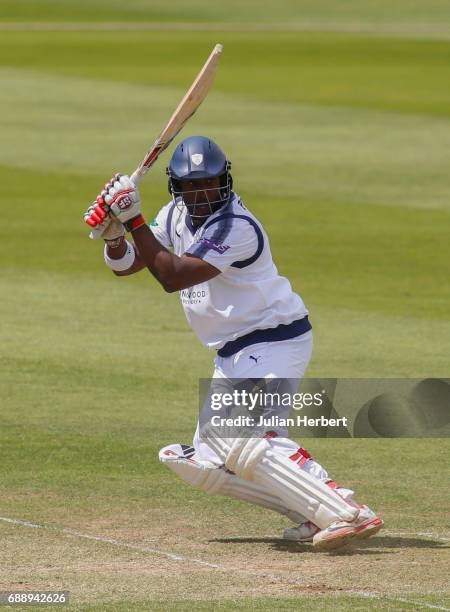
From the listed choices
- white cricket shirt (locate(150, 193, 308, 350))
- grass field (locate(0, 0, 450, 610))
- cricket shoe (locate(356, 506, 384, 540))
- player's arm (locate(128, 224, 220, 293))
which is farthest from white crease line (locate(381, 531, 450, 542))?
player's arm (locate(128, 224, 220, 293))

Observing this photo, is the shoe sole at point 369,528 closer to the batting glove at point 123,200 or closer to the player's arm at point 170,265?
the player's arm at point 170,265

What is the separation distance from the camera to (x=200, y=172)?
765 centimetres

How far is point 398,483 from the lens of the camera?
8.88 m

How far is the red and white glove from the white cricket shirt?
350 mm

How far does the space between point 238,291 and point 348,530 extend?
141 cm

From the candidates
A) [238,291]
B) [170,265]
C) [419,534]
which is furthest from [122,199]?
[419,534]

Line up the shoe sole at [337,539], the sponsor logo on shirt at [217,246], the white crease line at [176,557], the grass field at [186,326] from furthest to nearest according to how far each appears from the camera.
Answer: the sponsor logo on shirt at [217,246] → the shoe sole at [337,539] → the grass field at [186,326] → the white crease line at [176,557]

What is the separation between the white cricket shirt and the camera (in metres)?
7.64

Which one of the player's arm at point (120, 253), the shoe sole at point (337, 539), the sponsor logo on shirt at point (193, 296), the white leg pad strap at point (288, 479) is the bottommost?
the shoe sole at point (337, 539)

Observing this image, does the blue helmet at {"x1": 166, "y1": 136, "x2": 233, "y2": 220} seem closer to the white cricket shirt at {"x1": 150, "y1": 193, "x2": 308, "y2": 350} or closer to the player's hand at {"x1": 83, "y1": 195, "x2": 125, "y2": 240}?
the white cricket shirt at {"x1": 150, "y1": 193, "x2": 308, "y2": 350}

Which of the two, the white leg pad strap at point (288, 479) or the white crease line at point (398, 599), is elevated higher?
the white leg pad strap at point (288, 479)

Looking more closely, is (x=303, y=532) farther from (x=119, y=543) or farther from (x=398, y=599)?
(x=398, y=599)

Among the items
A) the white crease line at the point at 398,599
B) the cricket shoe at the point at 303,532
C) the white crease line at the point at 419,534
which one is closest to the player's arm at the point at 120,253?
the cricket shoe at the point at 303,532

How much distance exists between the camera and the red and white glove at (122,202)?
7.44 meters
